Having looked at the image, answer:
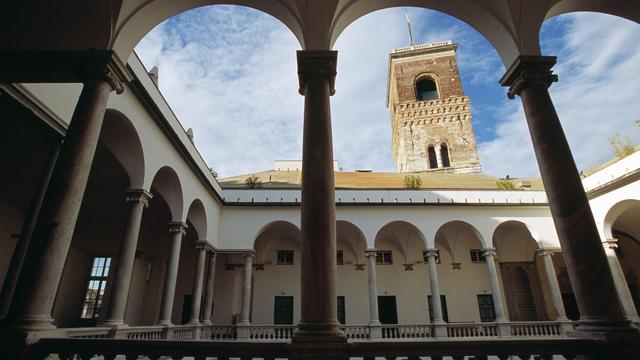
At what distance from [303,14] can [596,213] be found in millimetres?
16331

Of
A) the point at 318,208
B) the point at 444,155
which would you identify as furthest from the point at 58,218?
the point at 444,155

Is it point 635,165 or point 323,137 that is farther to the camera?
point 635,165

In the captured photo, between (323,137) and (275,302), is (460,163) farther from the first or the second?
(323,137)

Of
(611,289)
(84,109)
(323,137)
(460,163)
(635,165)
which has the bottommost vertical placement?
(611,289)

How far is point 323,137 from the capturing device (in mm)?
4312

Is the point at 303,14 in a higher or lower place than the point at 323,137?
higher

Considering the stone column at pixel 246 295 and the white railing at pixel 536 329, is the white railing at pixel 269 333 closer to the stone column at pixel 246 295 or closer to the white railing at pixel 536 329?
the stone column at pixel 246 295

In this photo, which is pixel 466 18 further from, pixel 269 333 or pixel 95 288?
pixel 95 288

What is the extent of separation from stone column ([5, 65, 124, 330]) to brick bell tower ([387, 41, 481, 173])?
2933cm

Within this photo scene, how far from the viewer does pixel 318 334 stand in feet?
11.0

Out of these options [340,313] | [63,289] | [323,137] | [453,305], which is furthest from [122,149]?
[453,305]

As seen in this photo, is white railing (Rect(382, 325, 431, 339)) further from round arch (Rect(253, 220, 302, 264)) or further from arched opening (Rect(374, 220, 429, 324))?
round arch (Rect(253, 220, 302, 264))

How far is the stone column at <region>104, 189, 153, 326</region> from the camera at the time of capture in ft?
27.5

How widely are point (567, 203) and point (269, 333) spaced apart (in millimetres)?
13800
